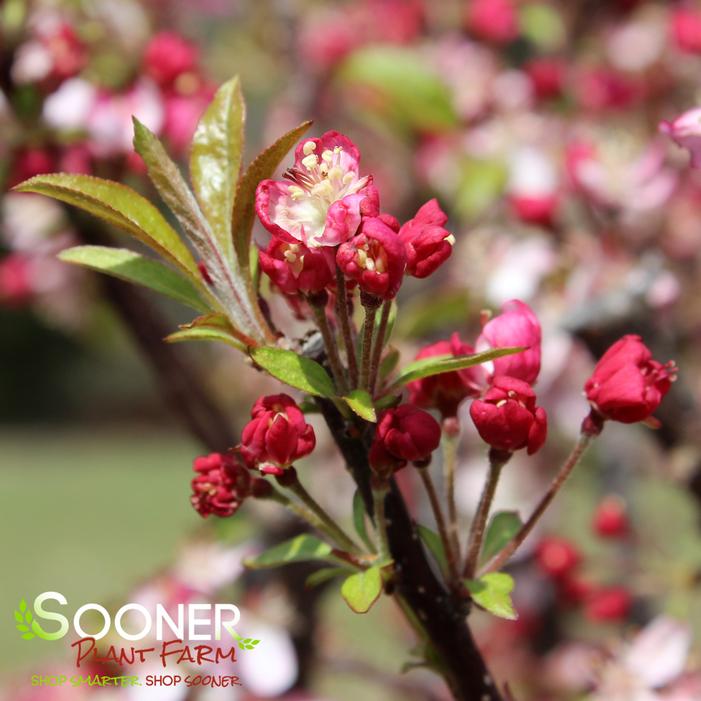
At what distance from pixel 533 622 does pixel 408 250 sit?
1302 mm

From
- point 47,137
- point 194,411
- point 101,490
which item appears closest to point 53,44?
point 47,137

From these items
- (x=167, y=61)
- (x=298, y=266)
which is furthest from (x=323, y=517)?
(x=167, y=61)

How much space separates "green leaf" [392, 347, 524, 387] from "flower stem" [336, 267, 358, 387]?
0.03m

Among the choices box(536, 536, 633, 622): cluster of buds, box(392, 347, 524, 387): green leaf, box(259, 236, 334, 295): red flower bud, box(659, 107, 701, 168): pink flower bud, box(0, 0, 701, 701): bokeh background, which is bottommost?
box(392, 347, 524, 387): green leaf

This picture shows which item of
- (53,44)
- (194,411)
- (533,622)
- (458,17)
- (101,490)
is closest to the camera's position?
(53,44)

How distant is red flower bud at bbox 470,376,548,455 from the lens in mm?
526

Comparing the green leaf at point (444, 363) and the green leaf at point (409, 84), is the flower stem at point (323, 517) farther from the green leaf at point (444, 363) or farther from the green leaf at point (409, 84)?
the green leaf at point (409, 84)

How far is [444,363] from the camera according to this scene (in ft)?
1.67

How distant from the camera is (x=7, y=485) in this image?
7105 mm

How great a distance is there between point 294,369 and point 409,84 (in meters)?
1.14

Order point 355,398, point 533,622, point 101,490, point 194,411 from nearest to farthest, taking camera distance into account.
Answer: point 355,398
point 194,411
point 533,622
point 101,490

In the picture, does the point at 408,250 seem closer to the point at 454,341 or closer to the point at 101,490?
the point at 454,341

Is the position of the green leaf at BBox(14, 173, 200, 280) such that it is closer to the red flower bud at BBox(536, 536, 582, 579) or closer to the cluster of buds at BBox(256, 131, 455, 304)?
the cluster of buds at BBox(256, 131, 455, 304)

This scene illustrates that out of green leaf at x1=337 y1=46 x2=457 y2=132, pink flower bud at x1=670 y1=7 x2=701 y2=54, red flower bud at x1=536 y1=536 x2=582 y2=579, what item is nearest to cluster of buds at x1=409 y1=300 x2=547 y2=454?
red flower bud at x1=536 y1=536 x2=582 y2=579
